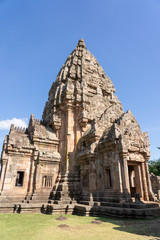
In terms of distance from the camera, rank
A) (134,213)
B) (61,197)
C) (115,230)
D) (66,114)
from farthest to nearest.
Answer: (66,114) < (61,197) < (134,213) < (115,230)

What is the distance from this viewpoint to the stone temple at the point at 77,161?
1279cm

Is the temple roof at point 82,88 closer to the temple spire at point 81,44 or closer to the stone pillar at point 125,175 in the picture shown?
the temple spire at point 81,44

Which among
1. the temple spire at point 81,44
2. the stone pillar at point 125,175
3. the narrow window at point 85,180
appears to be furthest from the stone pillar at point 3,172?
the temple spire at point 81,44

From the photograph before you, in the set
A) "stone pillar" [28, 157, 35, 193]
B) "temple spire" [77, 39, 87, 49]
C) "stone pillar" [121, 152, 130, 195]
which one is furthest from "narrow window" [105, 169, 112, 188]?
"temple spire" [77, 39, 87, 49]

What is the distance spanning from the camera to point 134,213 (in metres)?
10.1

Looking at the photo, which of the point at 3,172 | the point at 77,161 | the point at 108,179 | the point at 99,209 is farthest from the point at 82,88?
the point at 99,209

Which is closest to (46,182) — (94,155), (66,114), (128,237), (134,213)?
(94,155)

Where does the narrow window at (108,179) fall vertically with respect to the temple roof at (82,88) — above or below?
below

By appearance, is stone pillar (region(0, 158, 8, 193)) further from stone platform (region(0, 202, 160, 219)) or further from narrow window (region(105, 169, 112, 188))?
narrow window (region(105, 169, 112, 188))

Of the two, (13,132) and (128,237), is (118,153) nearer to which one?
(128,237)

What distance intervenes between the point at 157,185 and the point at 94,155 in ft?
47.7

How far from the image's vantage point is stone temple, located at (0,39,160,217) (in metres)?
12.8

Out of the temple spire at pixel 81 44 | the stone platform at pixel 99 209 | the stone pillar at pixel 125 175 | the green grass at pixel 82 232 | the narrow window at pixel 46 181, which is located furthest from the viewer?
the temple spire at pixel 81 44

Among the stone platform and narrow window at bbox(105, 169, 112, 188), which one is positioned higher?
narrow window at bbox(105, 169, 112, 188)
